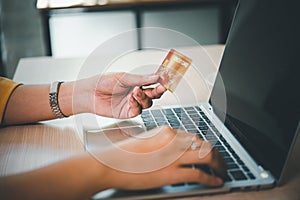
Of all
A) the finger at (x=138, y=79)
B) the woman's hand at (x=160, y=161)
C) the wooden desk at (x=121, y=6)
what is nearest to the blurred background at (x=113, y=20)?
the wooden desk at (x=121, y=6)

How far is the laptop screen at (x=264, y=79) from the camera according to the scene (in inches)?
28.2

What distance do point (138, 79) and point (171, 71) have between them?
8 centimetres

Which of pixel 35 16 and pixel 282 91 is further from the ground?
pixel 282 91

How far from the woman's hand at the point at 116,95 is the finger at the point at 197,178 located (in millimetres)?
269

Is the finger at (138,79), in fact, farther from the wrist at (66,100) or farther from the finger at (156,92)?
the wrist at (66,100)

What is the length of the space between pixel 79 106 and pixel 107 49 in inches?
6.6

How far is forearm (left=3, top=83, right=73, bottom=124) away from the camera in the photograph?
0.98m

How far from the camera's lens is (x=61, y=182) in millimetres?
693

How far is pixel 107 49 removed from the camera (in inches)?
42.4

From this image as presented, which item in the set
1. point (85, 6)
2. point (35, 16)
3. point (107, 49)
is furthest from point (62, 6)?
point (107, 49)

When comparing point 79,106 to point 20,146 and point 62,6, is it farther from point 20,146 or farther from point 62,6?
point 62,6

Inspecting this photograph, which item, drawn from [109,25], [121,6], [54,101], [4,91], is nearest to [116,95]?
[54,101]

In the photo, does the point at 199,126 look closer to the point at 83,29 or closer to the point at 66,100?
the point at 66,100

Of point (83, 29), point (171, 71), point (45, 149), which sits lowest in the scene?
point (83, 29)
